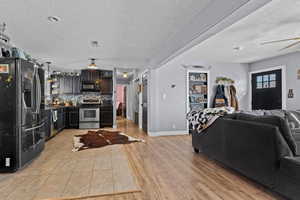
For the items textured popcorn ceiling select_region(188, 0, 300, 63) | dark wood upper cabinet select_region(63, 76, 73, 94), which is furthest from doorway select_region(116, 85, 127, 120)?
textured popcorn ceiling select_region(188, 0, 300, 63)

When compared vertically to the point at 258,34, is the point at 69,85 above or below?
below

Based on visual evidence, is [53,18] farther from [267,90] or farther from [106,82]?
[267,90]

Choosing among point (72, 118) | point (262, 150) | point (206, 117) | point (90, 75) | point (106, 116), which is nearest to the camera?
point (262, 150)

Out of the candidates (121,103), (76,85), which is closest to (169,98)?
(76,85)

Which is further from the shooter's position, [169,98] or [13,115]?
[169,98]

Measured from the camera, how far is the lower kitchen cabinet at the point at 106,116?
7.22 m

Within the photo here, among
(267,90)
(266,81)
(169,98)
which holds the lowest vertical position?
(169,98)

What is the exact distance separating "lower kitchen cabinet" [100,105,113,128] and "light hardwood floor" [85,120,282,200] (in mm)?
3721

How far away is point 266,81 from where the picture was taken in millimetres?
5777

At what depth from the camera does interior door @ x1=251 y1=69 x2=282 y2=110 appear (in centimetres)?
535

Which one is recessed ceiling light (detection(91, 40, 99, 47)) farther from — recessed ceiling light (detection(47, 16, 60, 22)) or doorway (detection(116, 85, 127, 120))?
doorway (detection(116, 85, 127, 120))

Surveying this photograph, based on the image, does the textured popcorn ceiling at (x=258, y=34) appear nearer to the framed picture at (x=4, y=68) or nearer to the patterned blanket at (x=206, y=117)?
the patterned blanket at (x=206, y=117)

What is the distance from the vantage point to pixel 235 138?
2.57 metres

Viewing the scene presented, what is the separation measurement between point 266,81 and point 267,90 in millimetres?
310
